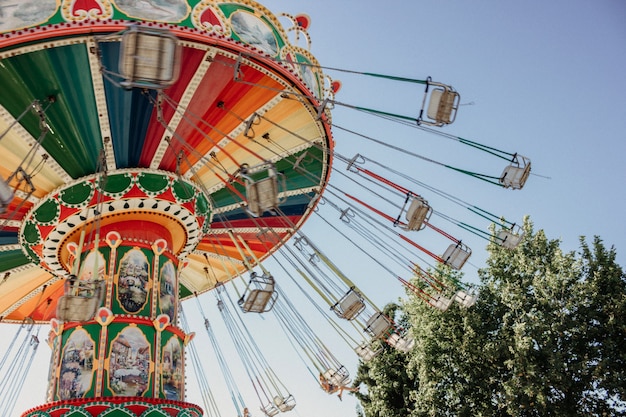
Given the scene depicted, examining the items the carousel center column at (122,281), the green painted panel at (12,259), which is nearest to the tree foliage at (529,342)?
the carousel center column at (122,281)

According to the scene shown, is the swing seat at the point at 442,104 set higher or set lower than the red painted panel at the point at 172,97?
lower

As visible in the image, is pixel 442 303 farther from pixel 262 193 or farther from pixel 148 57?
pixel 148 57

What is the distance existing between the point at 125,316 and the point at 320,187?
4556 mm

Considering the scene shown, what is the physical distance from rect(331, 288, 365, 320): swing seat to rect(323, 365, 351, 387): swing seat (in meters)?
2.50

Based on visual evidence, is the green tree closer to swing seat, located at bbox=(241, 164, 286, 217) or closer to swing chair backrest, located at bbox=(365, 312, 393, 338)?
swing chair backrest, located at bbox=(365, 312, 393, 338)

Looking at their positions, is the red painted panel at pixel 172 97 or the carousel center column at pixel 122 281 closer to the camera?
the red painted panel at pixel 172 97

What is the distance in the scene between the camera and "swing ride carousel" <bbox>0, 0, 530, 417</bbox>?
768cm

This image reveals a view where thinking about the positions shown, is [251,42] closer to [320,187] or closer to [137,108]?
[137,108]

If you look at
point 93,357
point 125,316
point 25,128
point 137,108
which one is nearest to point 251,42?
point 137,108

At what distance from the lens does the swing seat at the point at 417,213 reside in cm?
875

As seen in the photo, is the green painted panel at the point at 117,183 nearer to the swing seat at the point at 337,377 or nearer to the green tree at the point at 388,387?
the swing seat at the point at 337,377

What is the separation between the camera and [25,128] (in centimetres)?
882

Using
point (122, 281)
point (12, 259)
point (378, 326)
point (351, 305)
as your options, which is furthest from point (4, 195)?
point (12, 259)

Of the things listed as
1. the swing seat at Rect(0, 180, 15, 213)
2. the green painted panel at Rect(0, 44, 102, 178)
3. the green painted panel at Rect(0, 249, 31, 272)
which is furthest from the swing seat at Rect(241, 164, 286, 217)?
the green painted panel at Rect(0, 249, 31, 272)
